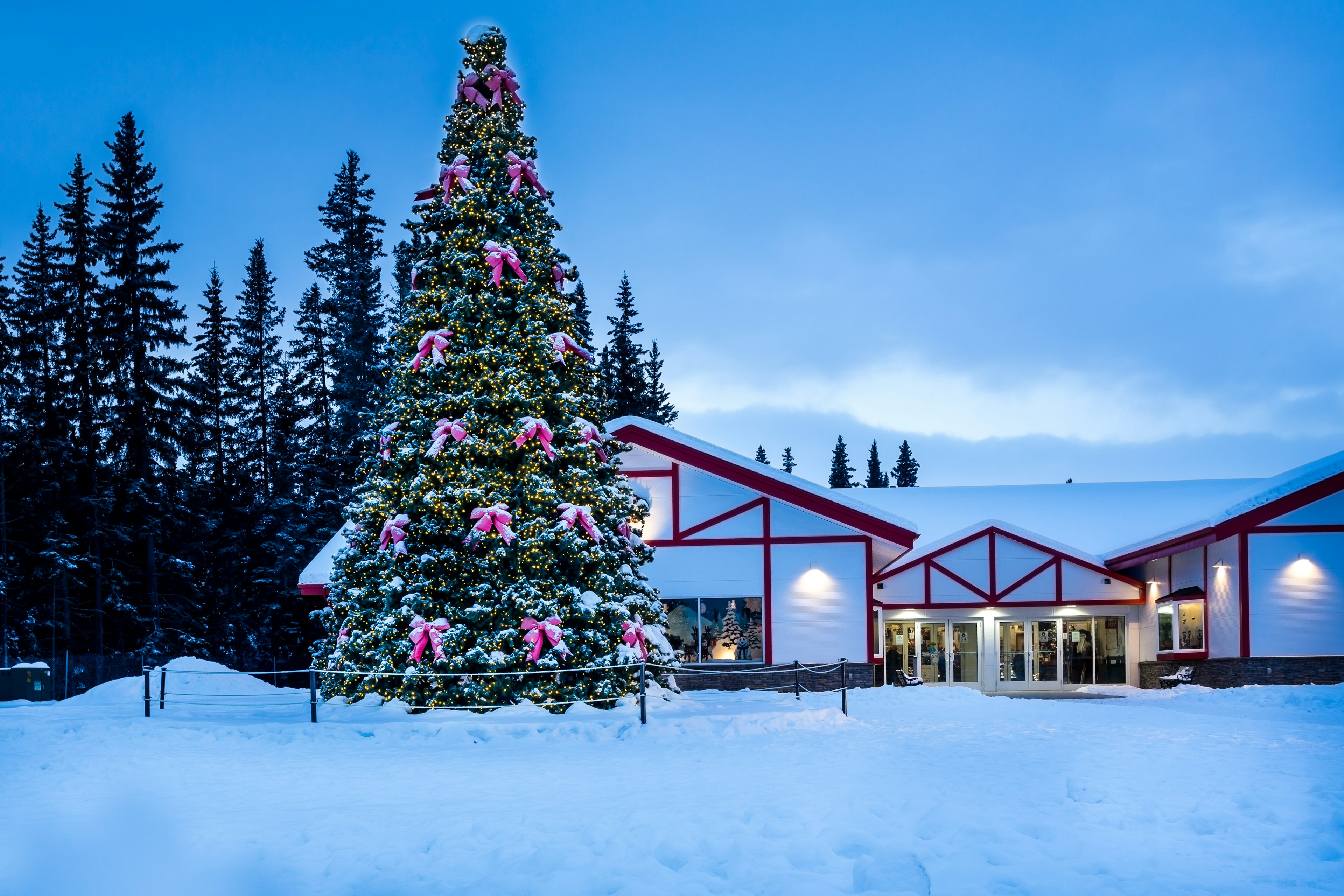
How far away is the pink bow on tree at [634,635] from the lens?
16812mm

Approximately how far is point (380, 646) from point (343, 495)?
82.7 feet

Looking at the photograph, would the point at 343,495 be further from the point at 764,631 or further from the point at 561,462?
the point at 561,462

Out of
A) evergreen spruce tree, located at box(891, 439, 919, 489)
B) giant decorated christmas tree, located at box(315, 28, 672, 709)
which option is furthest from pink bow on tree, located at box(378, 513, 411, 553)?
evergreen spruce tree, located at box(891, 439, 919, 489)

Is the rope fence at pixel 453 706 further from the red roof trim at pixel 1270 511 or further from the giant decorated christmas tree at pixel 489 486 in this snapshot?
the red roof trim at pixel 1270 511

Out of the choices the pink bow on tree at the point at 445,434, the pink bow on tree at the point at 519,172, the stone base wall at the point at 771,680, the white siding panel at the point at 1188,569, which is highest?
the pink bow on tree at the point at 519,172

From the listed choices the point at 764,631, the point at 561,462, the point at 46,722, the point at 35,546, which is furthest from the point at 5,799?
the point at 35,546

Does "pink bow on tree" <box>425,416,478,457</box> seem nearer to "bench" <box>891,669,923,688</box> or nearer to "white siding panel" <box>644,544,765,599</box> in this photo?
"white siding panel" <box>644,544,765,599</box>

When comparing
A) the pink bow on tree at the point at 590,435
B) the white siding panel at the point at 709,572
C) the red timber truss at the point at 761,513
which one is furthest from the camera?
the white siding panel at the point at 709,572

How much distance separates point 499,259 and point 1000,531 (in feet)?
51.8

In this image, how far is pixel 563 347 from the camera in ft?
56.5

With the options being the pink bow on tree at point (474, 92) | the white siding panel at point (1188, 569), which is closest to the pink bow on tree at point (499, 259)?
the pink bow on tree at point (474, 92)

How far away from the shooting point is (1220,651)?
24.4 meters

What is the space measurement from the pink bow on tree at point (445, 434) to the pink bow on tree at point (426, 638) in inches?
95.2

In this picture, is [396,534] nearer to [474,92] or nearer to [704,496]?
[474,92]
